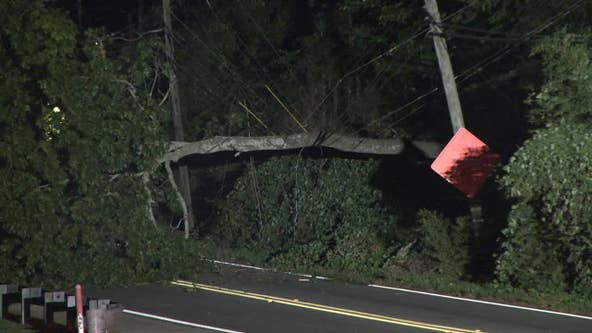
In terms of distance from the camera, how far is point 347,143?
22.8 metres

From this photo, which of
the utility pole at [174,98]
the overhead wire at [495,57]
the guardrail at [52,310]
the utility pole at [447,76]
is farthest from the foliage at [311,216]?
the guardrail at [52,310]

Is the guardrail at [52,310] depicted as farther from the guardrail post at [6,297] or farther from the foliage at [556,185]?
the foliage at [556,185]

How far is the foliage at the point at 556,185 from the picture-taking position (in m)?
16.4

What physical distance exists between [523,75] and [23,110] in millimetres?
10488

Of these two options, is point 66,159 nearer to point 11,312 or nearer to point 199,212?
point 11,312

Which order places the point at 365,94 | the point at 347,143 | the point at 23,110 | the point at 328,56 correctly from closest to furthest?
the point at 23,110 < the point at 347,143 < the point at 365,94 < the point at 328,56

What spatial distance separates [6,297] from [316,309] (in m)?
4.83

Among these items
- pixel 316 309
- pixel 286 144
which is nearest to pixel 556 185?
pixel 316 309

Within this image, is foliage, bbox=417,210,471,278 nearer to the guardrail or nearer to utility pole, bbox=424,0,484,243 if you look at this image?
utility pole, bbox=424,0,484,243

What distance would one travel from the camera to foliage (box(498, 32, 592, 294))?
1642 centimetres

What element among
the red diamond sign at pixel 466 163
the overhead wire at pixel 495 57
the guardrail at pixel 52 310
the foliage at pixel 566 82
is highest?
the overhead wire at pixel 495 57

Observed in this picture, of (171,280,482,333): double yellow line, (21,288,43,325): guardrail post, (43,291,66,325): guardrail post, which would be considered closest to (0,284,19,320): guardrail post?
(21,288,43,325): guardrail post

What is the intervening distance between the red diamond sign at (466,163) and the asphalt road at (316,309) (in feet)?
8.99

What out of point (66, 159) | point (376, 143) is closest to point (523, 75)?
point (376, 143)
